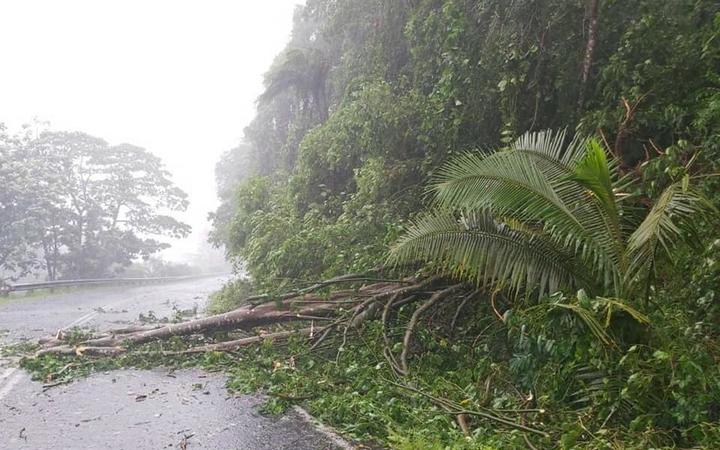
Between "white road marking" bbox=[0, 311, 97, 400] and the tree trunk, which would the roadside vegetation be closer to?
the tree trunk

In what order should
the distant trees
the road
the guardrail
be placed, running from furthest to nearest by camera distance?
the distant trees → the guardrail → the road

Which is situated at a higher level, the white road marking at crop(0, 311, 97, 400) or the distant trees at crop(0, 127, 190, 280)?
the distant trees at crop(0, 127, 190, 280)

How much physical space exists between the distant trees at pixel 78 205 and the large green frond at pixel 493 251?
2379cm

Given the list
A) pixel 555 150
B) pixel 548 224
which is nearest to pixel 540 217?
pixel 548 224

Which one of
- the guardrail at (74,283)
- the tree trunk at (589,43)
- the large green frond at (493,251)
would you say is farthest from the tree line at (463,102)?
the guardrail at (74,283)

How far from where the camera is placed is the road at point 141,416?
4.50 meters

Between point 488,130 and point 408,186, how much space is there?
6.29ft

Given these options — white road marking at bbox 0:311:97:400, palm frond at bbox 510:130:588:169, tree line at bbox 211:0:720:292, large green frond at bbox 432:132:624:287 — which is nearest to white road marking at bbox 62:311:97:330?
tree line at bbox 211:0:720:292

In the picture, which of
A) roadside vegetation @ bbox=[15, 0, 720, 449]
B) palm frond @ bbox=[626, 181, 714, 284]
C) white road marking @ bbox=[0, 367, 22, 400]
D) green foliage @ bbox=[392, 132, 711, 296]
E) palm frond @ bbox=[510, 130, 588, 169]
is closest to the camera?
palm frond @ bbox=[626, 181, 714, 284]

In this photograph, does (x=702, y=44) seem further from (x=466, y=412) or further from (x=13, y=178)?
(x=13, y=178)

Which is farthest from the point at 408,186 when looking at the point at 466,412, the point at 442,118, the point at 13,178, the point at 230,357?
the point at 13,178

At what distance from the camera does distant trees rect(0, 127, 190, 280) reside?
24.3 m

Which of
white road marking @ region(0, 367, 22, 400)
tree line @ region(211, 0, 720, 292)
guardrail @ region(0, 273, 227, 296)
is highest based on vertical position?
tree line @ region(211, 0, 720, 292)

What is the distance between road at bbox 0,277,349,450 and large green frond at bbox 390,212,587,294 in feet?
6.79
